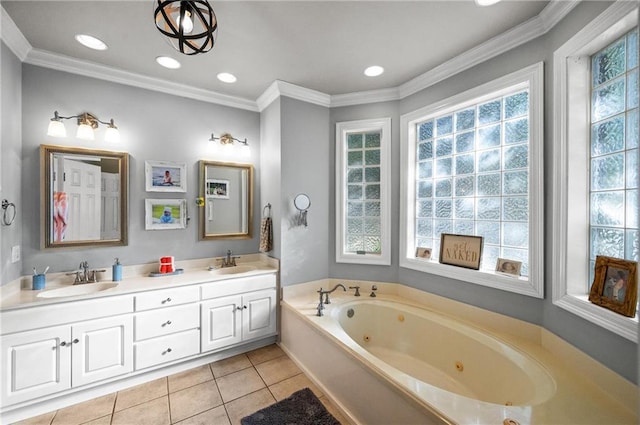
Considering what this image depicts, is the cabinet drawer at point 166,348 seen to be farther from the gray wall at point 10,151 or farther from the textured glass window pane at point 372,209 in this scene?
the textured glass window pane at point 372,209

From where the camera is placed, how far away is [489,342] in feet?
6.03

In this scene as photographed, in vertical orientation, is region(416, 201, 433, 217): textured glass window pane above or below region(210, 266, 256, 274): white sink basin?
above

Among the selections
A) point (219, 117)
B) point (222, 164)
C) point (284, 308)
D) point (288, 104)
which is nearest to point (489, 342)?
point (284, 308)

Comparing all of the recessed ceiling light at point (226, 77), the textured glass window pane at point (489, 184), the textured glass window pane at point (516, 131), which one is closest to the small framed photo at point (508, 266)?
the textured glass window pane at point (489, 184)

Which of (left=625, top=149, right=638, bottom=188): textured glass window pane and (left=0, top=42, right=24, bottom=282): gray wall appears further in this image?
(left=0, top=42, right=24, bottom=282): gray wall

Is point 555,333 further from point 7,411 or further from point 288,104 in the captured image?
point 7,411

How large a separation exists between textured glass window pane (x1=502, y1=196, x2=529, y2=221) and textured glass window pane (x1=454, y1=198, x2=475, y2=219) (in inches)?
10.0

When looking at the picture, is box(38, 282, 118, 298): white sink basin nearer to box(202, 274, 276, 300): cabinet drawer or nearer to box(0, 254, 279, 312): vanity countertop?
box(0, 254, 279, 312): vanity countertop

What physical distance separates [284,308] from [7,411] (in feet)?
6.40

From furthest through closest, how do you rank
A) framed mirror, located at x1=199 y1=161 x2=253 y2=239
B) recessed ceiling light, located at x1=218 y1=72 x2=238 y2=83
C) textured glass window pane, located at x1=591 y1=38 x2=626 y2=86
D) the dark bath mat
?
framed mirror, located at x1=199 y1=161 x2=253 y2=239
recessed ceiling light, located at x1=218 y1=72 x2=238 y2=83
the dark bath mat
textured glass window pane, located at x1=591 y1=38 x2=626 y2=86

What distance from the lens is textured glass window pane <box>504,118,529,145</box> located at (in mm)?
1902

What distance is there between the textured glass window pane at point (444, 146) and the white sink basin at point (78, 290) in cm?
313

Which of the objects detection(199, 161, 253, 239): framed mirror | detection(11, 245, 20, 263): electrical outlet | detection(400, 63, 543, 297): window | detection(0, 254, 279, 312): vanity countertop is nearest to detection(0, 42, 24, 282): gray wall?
detection(11, 245, 20, 263): electrical outlet

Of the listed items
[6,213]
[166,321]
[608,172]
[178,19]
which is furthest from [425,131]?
[6,213]
